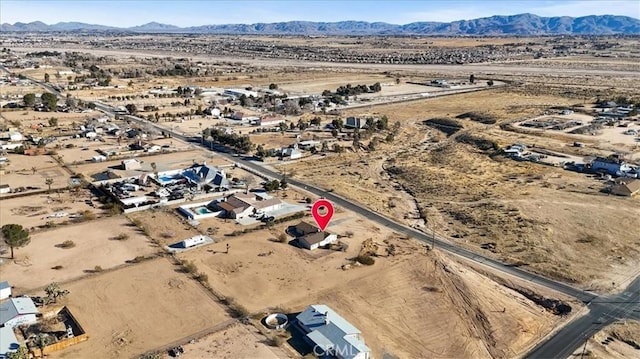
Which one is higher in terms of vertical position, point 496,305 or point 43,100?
point 43,100

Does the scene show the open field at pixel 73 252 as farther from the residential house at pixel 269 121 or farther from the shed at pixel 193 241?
the residential house at pixel 269 121

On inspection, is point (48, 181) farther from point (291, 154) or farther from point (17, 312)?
point (291, 154)

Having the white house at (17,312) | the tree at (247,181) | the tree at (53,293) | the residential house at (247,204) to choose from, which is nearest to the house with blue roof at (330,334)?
the tree at (53,293)

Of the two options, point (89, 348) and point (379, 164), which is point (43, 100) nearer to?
point (379, 164)

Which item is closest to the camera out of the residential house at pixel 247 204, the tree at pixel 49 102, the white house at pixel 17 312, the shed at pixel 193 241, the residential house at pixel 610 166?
the white house at pixel 17 312

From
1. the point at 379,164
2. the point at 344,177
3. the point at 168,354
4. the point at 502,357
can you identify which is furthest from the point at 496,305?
the point at 379,164

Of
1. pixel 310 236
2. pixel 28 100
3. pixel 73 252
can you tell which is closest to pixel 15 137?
pixel 28 100
